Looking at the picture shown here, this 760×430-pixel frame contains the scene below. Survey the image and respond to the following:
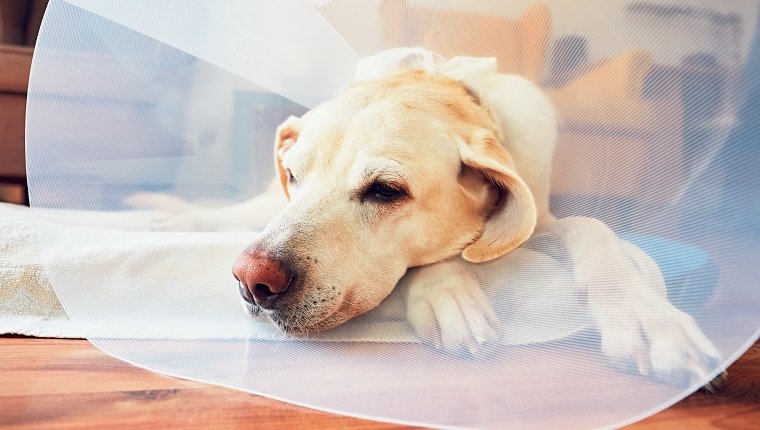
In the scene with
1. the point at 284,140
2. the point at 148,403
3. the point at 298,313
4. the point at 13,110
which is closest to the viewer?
the point at 148,403

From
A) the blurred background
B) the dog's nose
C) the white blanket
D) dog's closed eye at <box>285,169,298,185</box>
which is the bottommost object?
the blurred background

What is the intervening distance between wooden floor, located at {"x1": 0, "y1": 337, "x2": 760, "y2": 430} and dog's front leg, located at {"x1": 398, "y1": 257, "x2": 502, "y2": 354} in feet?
0.93

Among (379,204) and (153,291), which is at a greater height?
(379,204)

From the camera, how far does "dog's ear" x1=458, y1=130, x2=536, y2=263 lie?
127cm

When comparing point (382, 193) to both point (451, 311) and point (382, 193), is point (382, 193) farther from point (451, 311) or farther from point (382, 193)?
point (451, 311)

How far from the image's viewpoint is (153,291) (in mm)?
1326

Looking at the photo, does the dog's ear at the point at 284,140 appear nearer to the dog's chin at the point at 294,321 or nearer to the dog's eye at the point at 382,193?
the dog's eye at the point at 382,193

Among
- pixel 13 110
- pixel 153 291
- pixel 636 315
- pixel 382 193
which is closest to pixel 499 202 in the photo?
pixel 382 193

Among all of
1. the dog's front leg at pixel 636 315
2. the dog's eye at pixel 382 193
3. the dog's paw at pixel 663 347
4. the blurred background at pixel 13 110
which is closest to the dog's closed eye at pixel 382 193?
the dog's eye at pixel 382 193

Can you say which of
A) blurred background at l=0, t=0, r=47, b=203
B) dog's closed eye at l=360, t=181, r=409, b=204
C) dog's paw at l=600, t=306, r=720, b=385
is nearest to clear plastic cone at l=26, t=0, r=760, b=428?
dog's paw at l=600, t=306, r=720, b=385

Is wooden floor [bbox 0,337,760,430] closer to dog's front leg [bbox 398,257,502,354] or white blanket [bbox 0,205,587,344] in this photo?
white blanket [bbox 0,205,587,344]

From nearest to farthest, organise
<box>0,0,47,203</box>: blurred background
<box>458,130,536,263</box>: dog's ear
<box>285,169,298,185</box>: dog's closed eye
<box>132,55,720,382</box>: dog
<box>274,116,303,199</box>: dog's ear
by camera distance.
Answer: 1. <box>132,55,720,382</box>: dog
2. <box>458,130,536,263</box>: dog's ear
3. <box>285,169,298,185</box>: dog's closed eye
4. <box>274,116,303,199</box>: dog's ear
5. <box>0,0,47,203</box>: blurred background

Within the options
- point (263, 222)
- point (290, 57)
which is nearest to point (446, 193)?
point (290, 57)

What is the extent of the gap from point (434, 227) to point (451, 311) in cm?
23
